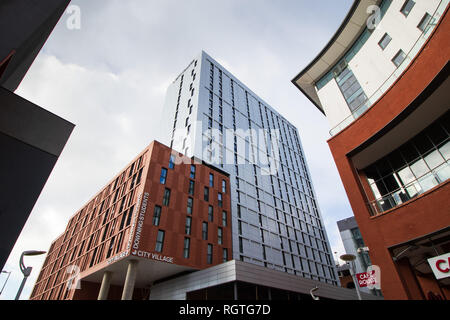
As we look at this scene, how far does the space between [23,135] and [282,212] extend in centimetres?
5159

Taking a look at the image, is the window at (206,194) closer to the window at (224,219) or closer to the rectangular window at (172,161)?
the window at (224,219)

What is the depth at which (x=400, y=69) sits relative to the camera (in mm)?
13641

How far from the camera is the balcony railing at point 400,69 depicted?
12.0 m

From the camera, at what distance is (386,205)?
45.7 ft

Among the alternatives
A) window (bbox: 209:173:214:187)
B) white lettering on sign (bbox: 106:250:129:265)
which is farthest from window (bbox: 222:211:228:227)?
white lettering on sign (bbox: 106:250:129:265)

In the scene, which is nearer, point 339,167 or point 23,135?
point 23,135

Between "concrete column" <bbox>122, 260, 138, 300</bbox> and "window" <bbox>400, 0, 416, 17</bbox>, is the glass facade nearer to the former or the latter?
"window" <bbox>400, 0, 416, 17</bbox>

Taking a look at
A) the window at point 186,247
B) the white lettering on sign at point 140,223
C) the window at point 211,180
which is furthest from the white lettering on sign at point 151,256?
the window at point 211,180

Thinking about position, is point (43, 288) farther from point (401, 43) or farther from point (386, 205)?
point (401, 43)

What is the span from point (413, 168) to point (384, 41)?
9.06 m

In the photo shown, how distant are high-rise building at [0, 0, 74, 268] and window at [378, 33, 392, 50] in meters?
18.7

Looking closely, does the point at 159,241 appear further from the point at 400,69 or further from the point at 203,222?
the point at 400,69

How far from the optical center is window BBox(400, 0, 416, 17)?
15.2m

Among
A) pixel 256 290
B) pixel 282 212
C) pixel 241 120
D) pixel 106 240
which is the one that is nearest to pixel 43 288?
pixel 106 240
